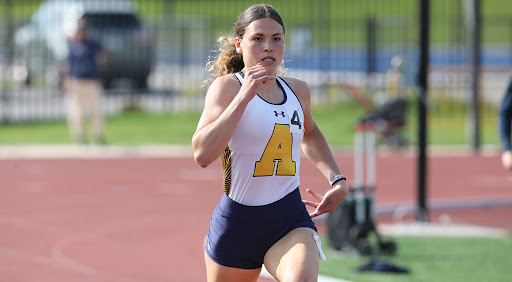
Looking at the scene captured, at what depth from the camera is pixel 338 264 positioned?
8484 mm

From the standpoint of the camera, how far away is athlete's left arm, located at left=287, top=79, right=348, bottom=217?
4.84 m

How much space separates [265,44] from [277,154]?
0.53 meters

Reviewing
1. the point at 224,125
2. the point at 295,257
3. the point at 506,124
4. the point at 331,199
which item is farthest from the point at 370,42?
the point at 224,125

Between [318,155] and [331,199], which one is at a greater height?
[318,155]

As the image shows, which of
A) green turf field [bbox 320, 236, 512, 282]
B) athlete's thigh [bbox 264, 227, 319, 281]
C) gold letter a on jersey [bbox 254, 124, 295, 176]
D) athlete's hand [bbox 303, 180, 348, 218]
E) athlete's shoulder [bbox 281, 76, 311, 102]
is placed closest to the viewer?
athlete's thigh [bbox 264, 227, 319, 281]


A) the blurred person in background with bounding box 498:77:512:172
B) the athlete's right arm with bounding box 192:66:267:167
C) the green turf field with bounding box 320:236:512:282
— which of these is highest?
the athlete's right arm with bounding box 192:66:267:167

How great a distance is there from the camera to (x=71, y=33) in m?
25.1

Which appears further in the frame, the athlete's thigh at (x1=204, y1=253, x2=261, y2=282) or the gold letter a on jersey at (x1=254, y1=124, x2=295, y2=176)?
the athlete's thigh at (x1=204, y1=253, x2=261, y2=282)

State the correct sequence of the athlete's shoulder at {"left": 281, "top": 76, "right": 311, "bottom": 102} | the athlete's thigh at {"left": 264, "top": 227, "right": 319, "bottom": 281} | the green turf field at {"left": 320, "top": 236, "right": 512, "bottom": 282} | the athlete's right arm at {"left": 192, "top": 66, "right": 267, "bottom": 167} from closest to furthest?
the athlete's right arm at {"left": 192, "top": 66, "right": 267, "bottom": 167}, the athlete's thigh at {"left": 264, "top": 227, "right": 319, "bottom": 281}, the athlete's shoulder at {"left": 281, "top": 76, "right": 311, "bottom": 102}, the green turf field at {"left": 320, "top": 236, "right": 512, "bottom": 282}

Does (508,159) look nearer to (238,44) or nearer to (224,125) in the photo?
(238,44)

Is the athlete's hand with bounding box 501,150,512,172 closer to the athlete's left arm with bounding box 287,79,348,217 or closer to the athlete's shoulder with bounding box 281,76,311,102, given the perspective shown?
A: the athlete's left arm with bounding box 287,79,348,217

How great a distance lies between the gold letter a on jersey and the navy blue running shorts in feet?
0.56

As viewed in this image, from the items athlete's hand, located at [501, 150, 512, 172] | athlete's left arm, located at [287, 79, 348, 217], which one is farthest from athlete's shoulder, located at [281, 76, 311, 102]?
athlete's hand, located at [501, 150, 512, 172]

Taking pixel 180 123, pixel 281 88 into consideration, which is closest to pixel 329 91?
pixel 180 123
